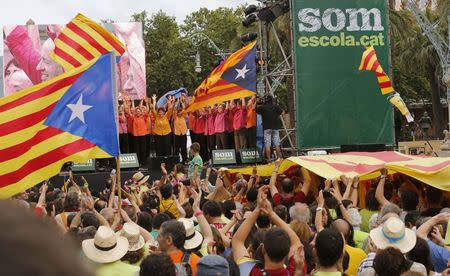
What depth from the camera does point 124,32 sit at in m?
40.7

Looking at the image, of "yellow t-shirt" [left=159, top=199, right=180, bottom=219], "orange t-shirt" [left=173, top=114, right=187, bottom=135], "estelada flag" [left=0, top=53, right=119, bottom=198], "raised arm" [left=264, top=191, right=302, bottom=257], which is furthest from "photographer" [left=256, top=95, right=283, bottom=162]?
"raised arm" [left=264, top=191, right=302, bottom=257]

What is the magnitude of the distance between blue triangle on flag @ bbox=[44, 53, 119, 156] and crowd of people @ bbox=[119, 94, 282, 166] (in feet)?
39.0

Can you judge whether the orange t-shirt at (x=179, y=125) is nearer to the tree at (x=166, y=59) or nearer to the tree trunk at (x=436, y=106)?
the tree trunk at (x=436, y=106)

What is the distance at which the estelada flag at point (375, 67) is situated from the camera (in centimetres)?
1667

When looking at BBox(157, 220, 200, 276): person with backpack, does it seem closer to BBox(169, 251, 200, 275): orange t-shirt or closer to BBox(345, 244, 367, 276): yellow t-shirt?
BBox(169, 251, 200, 275): orange t-shirt

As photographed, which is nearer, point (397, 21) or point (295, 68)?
point (295, 68)

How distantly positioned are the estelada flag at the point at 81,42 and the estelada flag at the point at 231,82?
3909mm

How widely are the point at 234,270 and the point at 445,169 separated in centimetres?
524

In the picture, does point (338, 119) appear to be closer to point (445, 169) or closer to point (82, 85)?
point (445, 169)

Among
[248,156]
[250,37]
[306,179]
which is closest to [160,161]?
[248,156]

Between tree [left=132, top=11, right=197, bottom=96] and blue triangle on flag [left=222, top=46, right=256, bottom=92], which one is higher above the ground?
tree [left=132, top=11, right=197, bottom=96]

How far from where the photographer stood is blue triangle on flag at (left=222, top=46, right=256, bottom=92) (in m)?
16.0

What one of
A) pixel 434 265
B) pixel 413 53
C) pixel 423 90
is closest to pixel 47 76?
pixel 413 53

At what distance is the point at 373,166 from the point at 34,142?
16.4 feet
